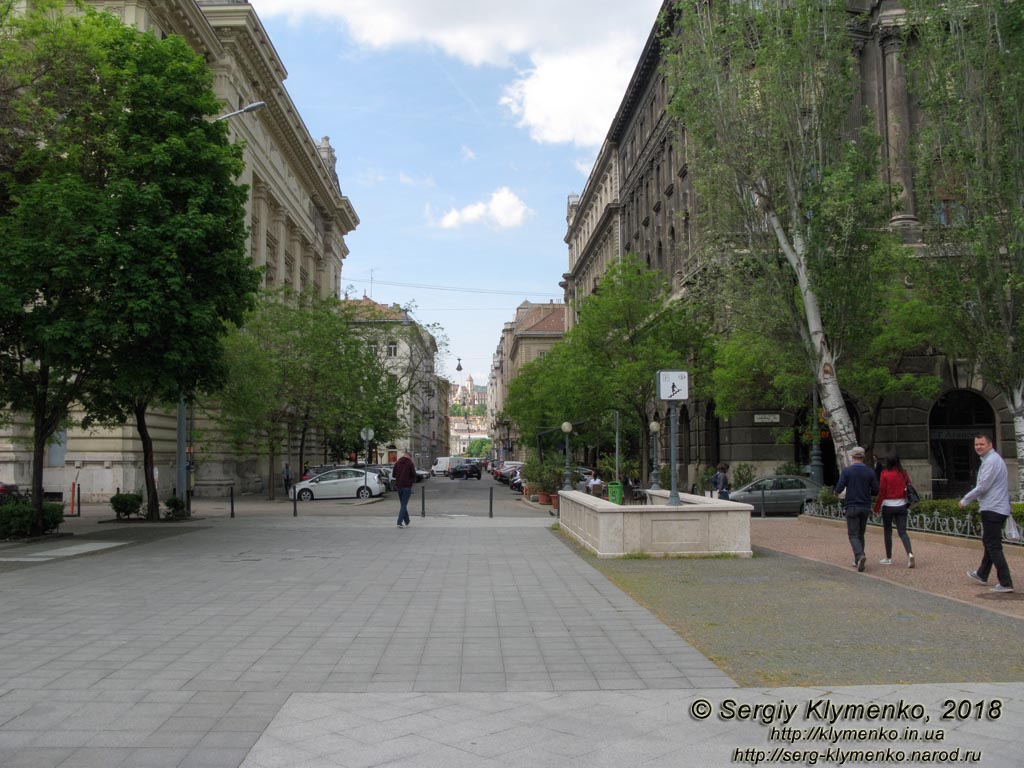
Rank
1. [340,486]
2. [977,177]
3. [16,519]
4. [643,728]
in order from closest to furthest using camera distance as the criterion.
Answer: [643,728], [16,519], [977,177], [340,486]

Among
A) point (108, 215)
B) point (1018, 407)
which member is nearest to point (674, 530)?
point (1018, 407)


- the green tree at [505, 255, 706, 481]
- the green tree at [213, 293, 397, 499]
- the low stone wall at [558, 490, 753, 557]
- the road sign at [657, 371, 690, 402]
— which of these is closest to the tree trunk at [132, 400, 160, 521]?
the green tree at [213, 293, 397, 499]

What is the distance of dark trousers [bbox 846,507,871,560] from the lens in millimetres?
12141

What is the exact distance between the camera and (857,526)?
12203 millimetres

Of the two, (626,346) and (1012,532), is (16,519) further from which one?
(626,346)

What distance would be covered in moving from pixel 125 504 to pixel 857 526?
741 inches

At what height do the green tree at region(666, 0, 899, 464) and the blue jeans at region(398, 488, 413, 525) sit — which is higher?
the green tree at region(666, 0, 899, 464)

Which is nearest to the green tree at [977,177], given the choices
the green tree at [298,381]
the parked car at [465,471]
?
the green tree at [298,381]

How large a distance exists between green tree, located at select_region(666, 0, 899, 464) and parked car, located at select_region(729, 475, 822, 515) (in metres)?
5.48

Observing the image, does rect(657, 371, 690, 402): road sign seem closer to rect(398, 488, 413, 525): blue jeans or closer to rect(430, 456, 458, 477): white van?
rect(398, 488, 413, 525): blue jeans

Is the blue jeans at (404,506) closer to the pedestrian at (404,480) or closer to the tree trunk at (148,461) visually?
the pedestrian at (404,480)

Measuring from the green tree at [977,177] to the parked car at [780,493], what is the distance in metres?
7.61

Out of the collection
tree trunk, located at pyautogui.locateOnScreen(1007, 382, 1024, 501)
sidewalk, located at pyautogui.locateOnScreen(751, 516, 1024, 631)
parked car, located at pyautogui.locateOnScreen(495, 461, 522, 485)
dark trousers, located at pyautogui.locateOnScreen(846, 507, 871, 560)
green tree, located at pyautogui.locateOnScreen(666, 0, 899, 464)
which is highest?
green tree, located at pyautogui.locateOnScreen(666, 0, 899, 464)

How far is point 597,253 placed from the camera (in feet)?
235
